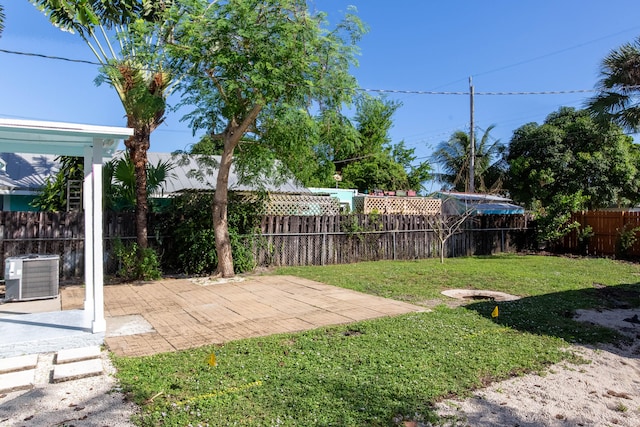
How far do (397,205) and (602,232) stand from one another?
750 cm

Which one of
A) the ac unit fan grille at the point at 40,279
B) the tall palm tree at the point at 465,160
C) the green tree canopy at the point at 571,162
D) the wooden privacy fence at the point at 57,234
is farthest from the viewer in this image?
the tall palm tree at the point at 465,160

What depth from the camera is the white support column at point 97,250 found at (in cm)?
523

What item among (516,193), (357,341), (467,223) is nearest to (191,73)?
(357,341)

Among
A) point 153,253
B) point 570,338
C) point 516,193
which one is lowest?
point 570,338

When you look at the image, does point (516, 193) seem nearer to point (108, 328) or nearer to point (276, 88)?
point (276, 88)

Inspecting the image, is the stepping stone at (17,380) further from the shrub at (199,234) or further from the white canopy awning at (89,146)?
the shrub at (199,234)

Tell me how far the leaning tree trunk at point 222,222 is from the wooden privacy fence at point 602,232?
13.3m

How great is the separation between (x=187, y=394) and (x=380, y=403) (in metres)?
1.58

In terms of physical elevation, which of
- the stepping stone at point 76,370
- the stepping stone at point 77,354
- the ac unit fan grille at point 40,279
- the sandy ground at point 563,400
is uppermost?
the ac unit fan grille at point 40,279

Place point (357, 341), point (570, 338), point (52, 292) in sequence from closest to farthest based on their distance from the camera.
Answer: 1. point (357, 341)
2. point (570, 338)
3. point (52, 292)

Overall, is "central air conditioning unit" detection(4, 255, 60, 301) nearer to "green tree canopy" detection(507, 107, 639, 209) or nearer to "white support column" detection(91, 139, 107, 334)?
"white support column" detection(91, 139, 107, 334)

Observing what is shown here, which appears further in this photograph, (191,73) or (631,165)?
(631,165)

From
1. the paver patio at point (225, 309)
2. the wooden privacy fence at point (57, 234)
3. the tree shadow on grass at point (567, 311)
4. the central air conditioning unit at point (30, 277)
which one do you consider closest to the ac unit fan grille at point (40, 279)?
the central air conditioning unit at point (30, 277)

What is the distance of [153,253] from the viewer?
33.1 feet
